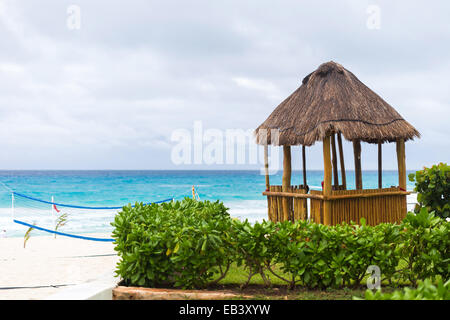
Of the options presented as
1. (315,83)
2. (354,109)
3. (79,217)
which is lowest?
(79,217)

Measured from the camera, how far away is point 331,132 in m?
7.76

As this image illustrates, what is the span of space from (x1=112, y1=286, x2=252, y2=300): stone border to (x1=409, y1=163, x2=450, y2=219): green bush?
472cm

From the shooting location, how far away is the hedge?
14.3 feet

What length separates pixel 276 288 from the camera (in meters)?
4.75

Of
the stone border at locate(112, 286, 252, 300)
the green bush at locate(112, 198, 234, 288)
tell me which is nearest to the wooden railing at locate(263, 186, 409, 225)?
the green bush at locate(112, 198, 234, 288)

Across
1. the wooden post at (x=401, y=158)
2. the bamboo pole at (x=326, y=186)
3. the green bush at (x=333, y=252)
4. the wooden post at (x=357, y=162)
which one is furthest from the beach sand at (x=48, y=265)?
the wooden post at (x=401, y=158)

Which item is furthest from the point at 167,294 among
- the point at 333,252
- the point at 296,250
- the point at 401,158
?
the point at 401,158

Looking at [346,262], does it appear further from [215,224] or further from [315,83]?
[315,83]

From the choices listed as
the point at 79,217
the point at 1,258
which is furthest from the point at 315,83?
the point at 79,217

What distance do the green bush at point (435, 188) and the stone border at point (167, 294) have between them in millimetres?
4725

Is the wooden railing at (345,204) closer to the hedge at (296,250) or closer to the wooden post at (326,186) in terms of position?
the wooden post at (326,186)

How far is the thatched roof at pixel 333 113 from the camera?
25.1 ft

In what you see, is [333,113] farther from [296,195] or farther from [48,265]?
[48,265]
